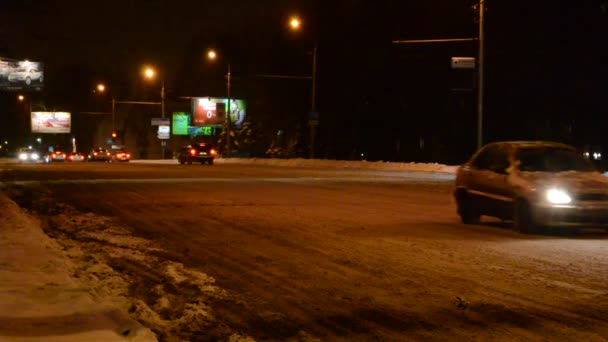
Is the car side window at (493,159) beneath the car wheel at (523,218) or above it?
above

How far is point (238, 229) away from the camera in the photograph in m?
Answer: 15.1

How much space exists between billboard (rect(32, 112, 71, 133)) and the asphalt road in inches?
3524

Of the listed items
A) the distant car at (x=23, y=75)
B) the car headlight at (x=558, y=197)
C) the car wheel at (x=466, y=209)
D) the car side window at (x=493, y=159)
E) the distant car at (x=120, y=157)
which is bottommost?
the distant car at (x=120, y=157)

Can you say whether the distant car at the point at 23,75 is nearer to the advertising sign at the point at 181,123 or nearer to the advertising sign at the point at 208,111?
the advertising sign at the point at 208,111

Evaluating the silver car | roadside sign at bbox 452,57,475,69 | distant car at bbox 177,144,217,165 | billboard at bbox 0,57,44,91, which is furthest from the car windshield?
billboard at bbox 0,57,44,91

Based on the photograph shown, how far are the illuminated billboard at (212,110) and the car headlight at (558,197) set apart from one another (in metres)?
70.7

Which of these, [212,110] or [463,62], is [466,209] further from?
[212,110]

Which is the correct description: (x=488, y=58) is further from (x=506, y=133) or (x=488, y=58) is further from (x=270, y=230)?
(x=270, y=230)

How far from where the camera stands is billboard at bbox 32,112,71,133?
105125 millimetres

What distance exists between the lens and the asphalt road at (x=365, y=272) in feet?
25.0

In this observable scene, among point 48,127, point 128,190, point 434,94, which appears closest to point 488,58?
point 434,94

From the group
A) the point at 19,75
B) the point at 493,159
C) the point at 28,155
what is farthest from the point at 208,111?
the point at 493,159

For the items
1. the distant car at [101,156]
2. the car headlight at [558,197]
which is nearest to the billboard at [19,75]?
the distant car at [101,156]

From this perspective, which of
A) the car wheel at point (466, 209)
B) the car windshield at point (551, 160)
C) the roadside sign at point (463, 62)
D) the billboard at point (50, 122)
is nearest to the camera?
the car windshield at point (551, 160)
